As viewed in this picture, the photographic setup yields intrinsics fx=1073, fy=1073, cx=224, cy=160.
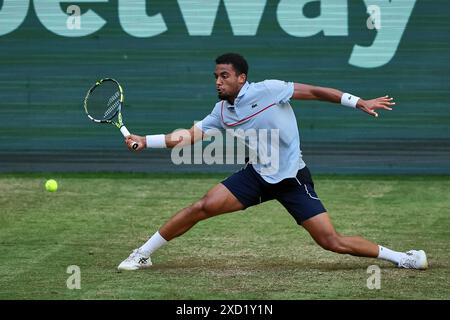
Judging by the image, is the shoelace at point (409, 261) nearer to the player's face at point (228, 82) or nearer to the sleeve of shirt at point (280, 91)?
the sleeve of shirt at point (280, 91)

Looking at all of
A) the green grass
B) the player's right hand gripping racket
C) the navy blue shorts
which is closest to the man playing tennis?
the navy blue shorts

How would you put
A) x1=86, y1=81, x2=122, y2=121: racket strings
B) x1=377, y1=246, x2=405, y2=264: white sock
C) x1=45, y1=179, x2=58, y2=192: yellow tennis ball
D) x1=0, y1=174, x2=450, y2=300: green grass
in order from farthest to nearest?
x1=45, y1=179, x2=58, y2=192: yellow tennis ball
x1=86, y1=81, x2=122, y2=121: racket strings
x1=377, y1=246, x2=405, y2=264: white sock
x1=0, y1=174, x2=450, y2=300: green grass

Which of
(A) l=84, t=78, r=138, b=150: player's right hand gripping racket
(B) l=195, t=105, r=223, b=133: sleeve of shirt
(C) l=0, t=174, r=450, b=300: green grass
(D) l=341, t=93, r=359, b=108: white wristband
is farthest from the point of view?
(A) l=84, t=78, r=138, b=150: player's right hand gripping racket

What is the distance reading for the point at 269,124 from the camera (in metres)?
8.91

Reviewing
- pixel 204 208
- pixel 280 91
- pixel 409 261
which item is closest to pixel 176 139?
pixel 204 208

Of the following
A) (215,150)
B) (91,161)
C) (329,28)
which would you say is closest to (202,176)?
(215,150)

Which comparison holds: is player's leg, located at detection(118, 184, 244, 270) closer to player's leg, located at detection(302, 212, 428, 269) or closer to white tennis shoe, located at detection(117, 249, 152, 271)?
white tennis shoe, located at detection(117, 249, 152, 271)

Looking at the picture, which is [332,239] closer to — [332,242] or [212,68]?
[332,242]

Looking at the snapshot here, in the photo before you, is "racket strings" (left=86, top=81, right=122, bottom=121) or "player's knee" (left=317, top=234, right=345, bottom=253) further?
"racket strings" (left=86, top=81, right=122, bottom=121)

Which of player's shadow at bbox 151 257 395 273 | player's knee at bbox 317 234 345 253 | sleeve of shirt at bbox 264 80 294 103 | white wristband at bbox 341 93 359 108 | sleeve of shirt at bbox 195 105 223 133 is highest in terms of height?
sleeve of shirt at bbox 264 80 294 103

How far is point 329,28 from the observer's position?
15094 millimetres

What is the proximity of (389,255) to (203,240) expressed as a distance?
7.70ft

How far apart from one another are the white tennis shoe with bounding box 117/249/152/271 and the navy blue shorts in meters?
0.95

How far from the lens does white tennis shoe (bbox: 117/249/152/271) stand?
9.16 meters
